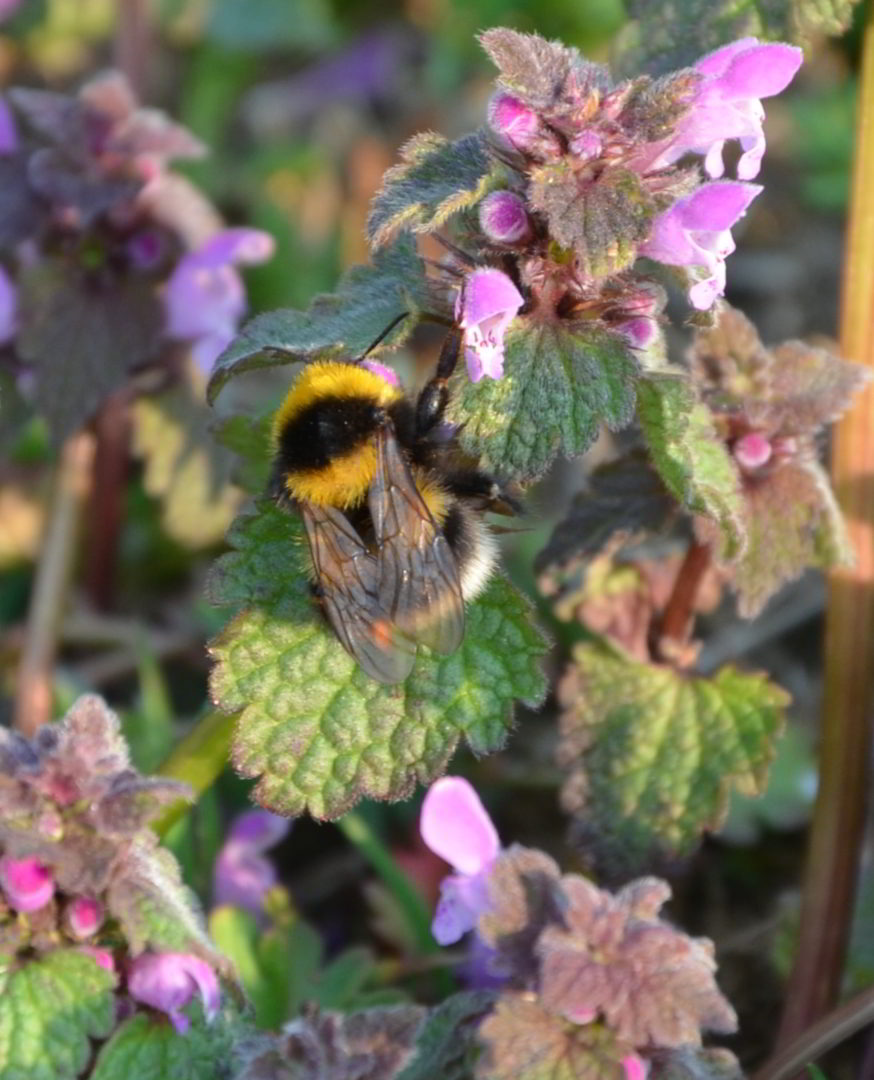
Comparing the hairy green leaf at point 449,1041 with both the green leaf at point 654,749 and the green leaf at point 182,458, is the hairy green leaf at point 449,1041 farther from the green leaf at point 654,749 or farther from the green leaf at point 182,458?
the green leaf at point 182,458

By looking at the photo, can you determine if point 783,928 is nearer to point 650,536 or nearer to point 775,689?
point 775,689

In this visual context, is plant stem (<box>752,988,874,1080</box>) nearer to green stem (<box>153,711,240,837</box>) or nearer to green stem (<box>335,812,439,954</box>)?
green stem (<box>335,812,439,954</box>)

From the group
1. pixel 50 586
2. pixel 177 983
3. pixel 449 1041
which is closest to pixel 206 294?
pixel 50 586

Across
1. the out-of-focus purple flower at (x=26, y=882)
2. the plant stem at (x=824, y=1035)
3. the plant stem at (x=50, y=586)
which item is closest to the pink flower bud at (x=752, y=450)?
the plant stem at (x=824, y=1035)

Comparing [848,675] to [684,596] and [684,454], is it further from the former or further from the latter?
[684,454]

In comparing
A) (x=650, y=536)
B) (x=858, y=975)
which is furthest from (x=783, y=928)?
(x=650, y=536)

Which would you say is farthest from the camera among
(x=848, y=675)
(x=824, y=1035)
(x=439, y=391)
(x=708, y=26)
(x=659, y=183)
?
(x=848, y=675)
